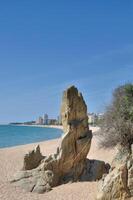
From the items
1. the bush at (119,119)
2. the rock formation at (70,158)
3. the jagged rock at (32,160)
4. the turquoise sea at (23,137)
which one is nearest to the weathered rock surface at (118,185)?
the bush at (119,119)

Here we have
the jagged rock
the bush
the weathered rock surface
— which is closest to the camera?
the weathered rock surface

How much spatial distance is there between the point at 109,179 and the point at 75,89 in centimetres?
727

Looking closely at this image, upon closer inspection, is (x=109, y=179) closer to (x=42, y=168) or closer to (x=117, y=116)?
(x=42, y=168)

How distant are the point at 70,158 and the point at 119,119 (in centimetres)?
364

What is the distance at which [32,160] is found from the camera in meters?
20.0

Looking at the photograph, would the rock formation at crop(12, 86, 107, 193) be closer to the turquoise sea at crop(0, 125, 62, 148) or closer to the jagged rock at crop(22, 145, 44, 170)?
the jagged rock at crop(22, 145, 44, 170)

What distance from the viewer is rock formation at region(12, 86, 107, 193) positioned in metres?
17.9

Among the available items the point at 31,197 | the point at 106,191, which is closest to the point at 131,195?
the point at 106,191

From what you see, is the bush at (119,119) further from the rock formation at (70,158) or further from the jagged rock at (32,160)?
the jagged rock at (32,160)

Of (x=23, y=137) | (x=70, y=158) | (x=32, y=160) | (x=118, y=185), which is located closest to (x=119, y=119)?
(x=70, y=158)

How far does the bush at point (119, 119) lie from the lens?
1927 cm

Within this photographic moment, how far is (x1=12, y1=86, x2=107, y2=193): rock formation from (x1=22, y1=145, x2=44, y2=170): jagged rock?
0.37 meters

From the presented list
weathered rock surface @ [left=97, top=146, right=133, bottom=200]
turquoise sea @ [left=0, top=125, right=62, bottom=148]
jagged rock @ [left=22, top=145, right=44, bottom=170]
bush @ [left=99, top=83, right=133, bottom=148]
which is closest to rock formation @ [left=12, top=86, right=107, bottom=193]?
jagged rock @ [left=22, top=145, right=44, bottom=170]

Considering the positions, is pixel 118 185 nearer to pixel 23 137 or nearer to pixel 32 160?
pixel 32 160
